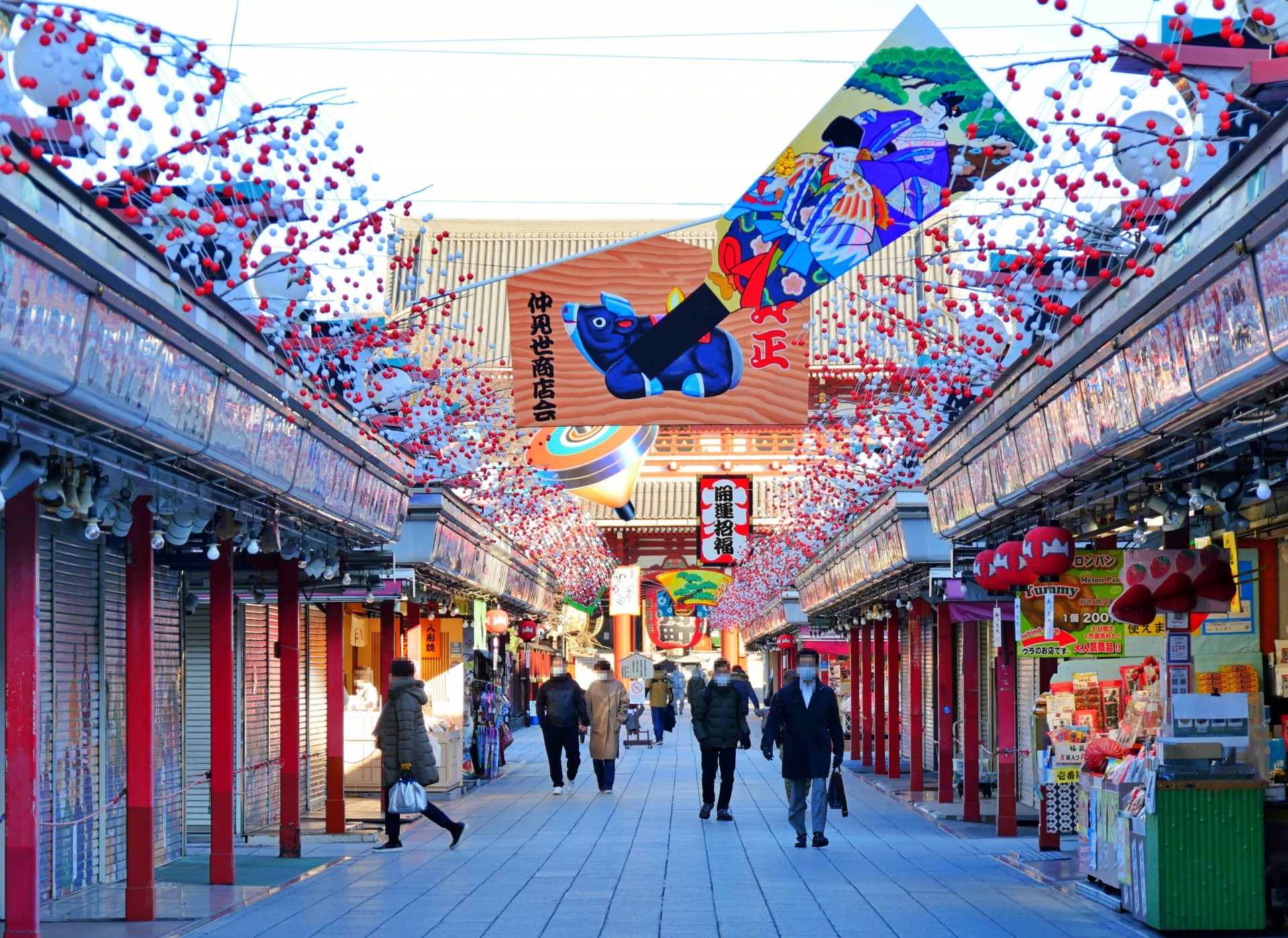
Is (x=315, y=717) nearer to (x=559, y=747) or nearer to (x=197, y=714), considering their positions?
(x=559, y=747)

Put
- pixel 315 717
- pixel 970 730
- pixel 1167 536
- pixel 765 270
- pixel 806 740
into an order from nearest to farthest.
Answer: pixel 1167 536
pixel 765 270
pixel 806 740
pixel 970 730
pixel 315 717

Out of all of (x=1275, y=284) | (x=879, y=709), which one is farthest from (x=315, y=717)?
(x=1275, y=284)

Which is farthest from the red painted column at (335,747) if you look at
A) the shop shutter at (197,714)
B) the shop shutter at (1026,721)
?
the shop shutter at (1026,721)

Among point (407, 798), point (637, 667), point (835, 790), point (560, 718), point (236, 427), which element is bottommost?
point (637, 667)

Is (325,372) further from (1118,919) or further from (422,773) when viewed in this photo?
(1118,919)

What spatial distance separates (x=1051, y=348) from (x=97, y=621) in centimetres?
790

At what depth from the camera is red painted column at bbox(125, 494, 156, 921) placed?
10555 mm

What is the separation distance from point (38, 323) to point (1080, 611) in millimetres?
8371

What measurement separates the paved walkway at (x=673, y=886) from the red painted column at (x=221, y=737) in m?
0.66

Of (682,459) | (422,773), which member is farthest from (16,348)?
(682,459)

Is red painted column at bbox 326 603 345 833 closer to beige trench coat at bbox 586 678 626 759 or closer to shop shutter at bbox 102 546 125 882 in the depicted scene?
shop shutter at bbox 102 546 125 882

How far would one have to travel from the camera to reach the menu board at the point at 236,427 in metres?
9.21

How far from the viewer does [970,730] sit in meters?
16.8

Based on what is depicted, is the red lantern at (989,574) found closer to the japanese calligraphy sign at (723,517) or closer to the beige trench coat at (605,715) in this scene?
the beige trench coat at (605,715)
